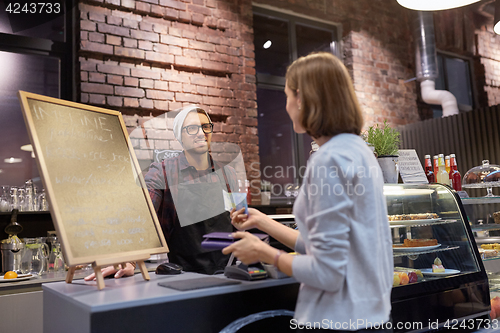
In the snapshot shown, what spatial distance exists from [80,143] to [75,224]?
0.35 m

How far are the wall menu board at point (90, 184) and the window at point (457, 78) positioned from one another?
5.93 metres

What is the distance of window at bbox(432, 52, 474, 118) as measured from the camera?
648cm

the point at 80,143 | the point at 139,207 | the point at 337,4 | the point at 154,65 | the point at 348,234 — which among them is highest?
the point at 337,4


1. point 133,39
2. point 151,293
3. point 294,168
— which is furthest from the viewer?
point 294,168

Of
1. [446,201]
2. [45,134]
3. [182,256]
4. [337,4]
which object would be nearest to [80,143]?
[45,134]

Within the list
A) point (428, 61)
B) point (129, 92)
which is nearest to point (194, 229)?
point (129, 92)

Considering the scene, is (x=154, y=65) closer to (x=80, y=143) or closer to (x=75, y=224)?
(x=80, y=143)

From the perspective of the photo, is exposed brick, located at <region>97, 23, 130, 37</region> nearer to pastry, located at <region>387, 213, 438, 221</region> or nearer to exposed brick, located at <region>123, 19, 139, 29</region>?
exposed brick, located at <region>123, 19, 139, 29</region>

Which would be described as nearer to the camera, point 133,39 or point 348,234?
point 348,234

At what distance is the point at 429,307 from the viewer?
6.38 ft

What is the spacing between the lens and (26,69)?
12.2 feet

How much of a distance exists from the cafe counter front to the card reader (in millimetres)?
28

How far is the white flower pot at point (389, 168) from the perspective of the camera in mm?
2346

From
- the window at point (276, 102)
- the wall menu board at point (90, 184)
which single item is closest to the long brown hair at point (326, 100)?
the wall menu board at point (90, 184)
